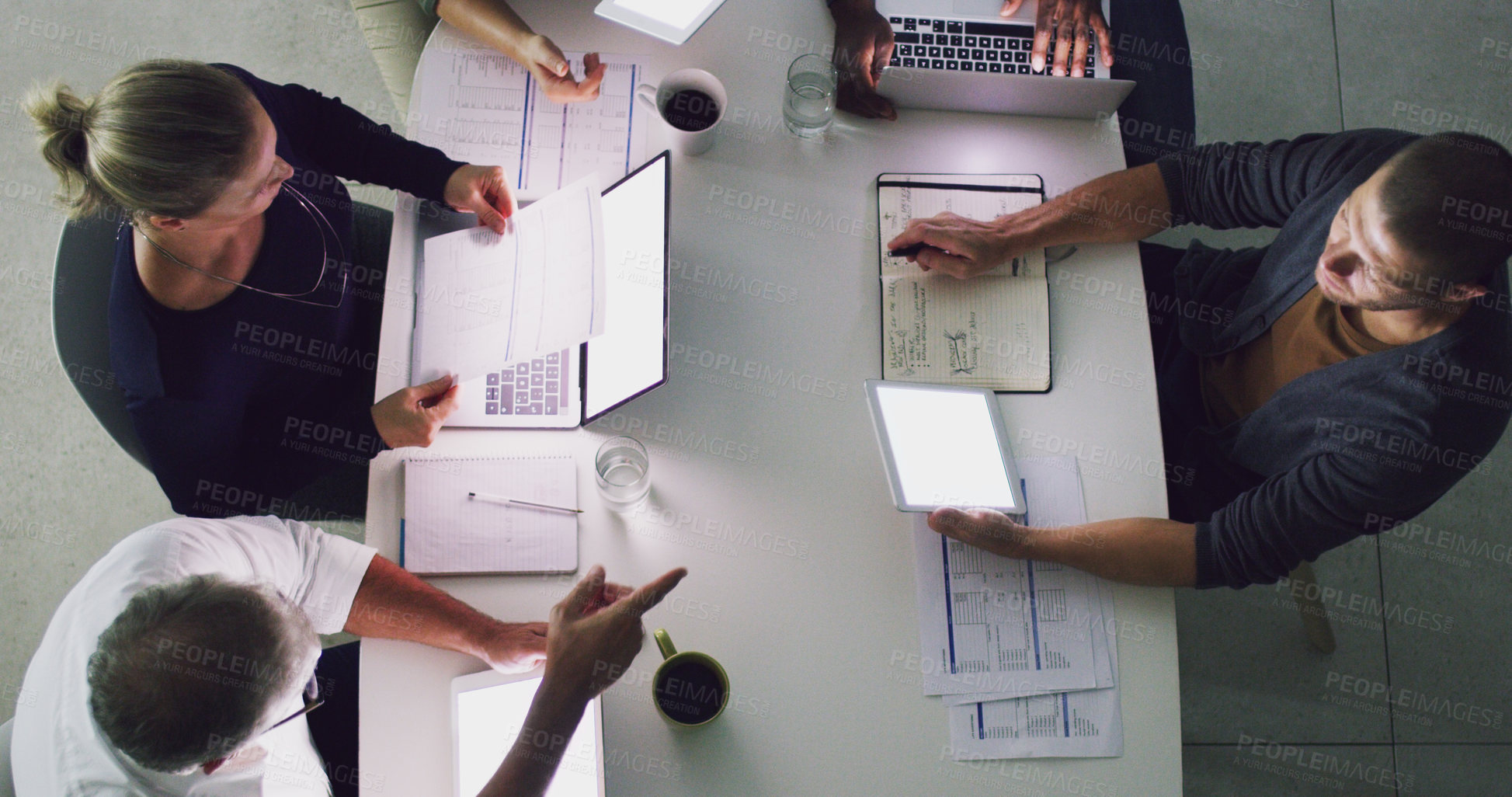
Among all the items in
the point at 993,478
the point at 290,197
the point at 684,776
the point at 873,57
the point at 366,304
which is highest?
the point at 873,57

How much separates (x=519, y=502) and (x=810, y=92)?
2.85 feet

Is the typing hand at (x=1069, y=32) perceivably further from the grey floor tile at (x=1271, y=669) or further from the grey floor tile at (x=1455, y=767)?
the grey floor tile at (x=1455, y=767)

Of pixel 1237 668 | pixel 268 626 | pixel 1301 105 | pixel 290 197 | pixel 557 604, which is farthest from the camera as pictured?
pixel 1301 105

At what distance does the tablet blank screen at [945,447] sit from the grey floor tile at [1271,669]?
3.46 feet

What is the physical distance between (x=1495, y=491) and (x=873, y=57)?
2.00 meters

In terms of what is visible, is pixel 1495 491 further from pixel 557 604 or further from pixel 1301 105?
pixel 557 604

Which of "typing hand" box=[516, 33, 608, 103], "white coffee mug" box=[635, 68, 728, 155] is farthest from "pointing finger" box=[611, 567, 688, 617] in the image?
"typing hand" box=[516, 33, 608, 103]

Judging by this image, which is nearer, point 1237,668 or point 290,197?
point 290,197

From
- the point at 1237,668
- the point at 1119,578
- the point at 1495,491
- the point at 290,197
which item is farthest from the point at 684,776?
the point at 1495,491

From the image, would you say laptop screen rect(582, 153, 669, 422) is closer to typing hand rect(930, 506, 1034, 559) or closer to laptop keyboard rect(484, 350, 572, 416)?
laptop keyboard rect(484, 350, 572, 416)

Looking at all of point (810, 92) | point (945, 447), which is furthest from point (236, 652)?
point (810, 92)

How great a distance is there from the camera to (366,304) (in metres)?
1.68

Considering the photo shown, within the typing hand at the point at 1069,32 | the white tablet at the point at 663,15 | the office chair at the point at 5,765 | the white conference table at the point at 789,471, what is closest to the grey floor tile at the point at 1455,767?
the white conference table at the point at 789,471

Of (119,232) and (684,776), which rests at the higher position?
(119,232)
